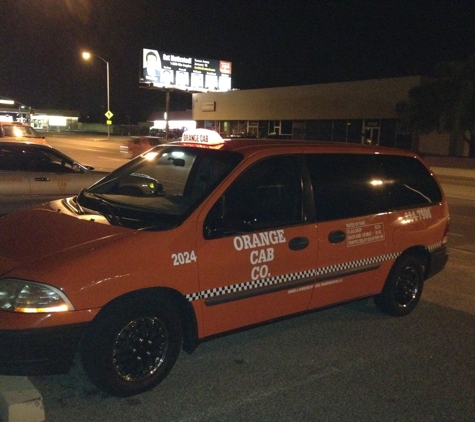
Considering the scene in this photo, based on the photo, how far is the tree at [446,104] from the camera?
31766 millimetres

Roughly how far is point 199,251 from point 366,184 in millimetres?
2088

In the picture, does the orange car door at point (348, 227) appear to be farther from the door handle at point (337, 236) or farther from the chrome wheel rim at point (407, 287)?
the chrome wheel rim at point (407, 287)

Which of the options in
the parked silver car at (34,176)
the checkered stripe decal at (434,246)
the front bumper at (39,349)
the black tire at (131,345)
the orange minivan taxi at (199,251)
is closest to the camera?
the front bumper at (39,349)

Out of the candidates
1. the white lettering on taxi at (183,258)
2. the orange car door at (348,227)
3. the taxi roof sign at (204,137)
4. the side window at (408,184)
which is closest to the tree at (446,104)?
the side window at (408,184)

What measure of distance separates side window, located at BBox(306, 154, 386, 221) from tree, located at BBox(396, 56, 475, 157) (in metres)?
29.2

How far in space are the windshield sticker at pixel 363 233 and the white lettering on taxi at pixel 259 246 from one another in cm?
85

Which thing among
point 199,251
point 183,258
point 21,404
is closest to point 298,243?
point 199,251

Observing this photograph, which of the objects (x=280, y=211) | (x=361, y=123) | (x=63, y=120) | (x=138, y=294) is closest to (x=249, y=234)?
(x=280, y=211)

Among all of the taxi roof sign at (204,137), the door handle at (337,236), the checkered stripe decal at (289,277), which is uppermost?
the taxi roof sign at (204,137)

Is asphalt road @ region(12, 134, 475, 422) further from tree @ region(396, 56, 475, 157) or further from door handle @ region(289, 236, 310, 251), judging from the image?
tree @ region(396, 56, 475, 157)

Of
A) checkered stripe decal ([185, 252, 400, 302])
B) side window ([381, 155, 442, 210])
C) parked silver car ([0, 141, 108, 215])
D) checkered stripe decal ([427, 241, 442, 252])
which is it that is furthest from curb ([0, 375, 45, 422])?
parked silver car ([0, 141, 108, 215])

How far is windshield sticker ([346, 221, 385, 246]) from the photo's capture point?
4945mm

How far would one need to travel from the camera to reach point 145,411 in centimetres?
362

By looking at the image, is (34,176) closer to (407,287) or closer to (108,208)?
(108,208)
